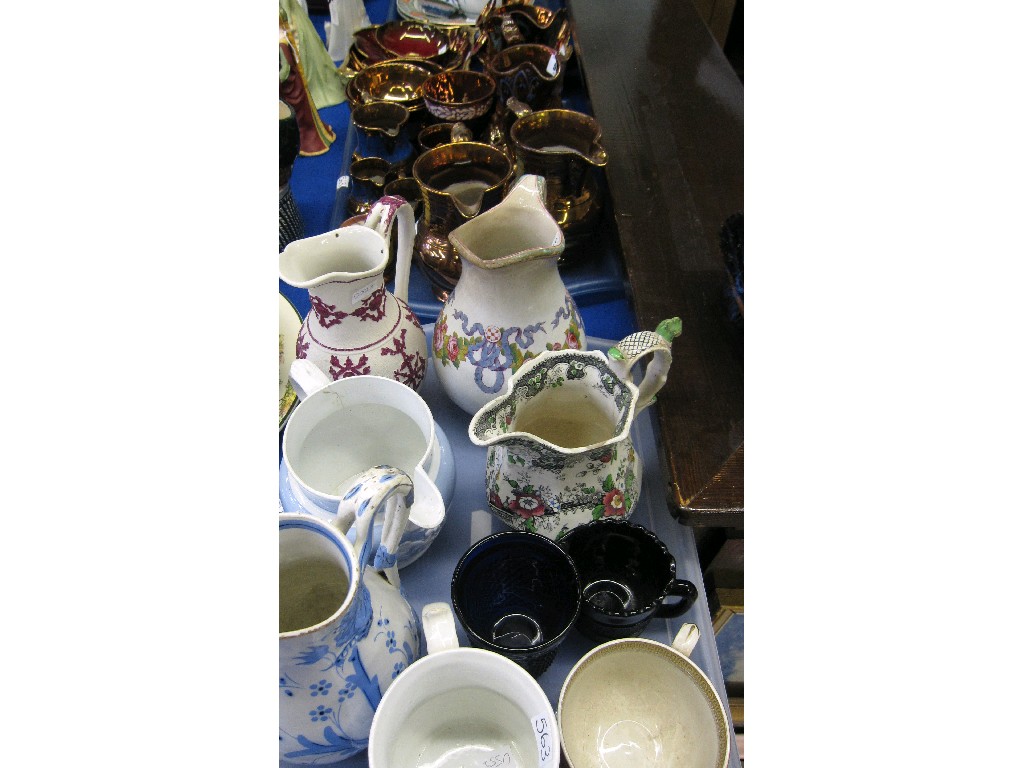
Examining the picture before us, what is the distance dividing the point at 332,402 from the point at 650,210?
0.58 meters

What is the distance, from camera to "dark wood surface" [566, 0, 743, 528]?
2.50 feet

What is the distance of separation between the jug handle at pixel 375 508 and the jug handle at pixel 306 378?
0.68 feet

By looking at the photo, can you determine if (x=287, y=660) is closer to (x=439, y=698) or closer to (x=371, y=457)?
(x=439, y=698)

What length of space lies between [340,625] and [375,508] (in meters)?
0.08

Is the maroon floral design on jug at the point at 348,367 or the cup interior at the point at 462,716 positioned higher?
the maroon floral design on jug at the point at 348,367

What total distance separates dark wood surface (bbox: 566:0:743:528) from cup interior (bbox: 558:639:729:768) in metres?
0.16

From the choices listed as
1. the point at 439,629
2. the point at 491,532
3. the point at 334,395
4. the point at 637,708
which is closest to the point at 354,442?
the point at 334,395

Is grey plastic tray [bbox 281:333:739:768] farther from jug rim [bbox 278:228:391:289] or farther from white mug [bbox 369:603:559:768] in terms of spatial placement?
jug rim [bbox 278:228:391:289]

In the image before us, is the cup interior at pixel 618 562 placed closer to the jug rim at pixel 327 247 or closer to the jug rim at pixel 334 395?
the jug rim at pixel 334 395

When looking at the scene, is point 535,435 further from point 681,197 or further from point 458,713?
point 681,197

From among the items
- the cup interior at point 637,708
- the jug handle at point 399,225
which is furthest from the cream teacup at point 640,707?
the jug handle at point 399,225

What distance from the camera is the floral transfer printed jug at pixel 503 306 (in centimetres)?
72

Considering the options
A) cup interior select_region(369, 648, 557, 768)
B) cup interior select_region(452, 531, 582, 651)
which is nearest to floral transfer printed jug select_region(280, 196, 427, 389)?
cup interior select_region(452, 531, 582, 651)

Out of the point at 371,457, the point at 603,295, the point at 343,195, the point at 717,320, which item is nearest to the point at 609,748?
the point at 371,457
